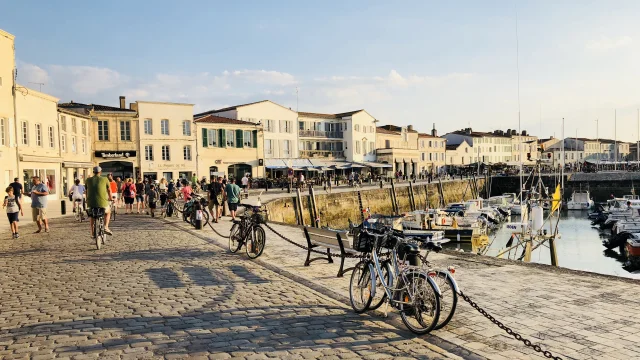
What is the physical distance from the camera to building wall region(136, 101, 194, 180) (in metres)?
44.2

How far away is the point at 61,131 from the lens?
117 feet

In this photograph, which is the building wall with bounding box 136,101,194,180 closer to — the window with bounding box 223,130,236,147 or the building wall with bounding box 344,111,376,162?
the window with bounding box 223,130,236,147

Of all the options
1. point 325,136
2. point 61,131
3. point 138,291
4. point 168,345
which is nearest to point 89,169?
point 61,131

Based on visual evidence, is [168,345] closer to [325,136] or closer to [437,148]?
[325,136]

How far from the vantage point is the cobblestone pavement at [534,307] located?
5297 millimetres

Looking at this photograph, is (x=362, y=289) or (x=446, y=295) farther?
(x=362, y=289)

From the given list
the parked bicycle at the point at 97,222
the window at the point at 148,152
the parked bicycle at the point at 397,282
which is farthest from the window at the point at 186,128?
the parked bicycle at the point at 397,282

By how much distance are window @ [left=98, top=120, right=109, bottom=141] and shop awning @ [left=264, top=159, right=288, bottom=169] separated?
17.1 m

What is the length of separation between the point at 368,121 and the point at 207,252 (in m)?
60.6

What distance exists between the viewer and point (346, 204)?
138 ft

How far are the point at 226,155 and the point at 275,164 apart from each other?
7.42 metres

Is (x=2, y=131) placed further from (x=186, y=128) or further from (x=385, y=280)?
(x=385, y=280)

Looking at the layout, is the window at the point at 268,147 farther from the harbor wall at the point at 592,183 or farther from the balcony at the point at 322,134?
the harbor wall at the point at 592,183

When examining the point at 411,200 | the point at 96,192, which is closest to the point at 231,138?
the point at 411,200
